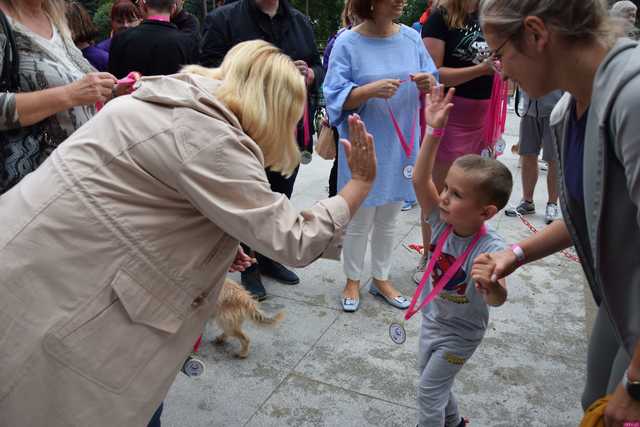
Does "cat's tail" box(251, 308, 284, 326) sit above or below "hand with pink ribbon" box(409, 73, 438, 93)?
below

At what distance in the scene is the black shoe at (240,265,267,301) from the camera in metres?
3.97

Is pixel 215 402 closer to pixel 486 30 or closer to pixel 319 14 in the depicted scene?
pixel 486 30

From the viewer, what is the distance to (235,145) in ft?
5.15

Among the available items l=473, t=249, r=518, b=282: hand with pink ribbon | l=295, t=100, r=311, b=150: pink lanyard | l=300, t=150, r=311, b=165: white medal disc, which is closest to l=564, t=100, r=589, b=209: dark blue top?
l=473, t=249, r=518, b=282: hand with pink ribbon

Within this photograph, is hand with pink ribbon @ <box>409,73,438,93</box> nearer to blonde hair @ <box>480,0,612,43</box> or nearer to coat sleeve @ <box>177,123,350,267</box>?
blonde hair @ <box>480,0,612,43</box>

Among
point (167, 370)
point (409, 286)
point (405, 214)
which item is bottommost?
point (405, 214)

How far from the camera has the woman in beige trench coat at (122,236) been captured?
1.55m

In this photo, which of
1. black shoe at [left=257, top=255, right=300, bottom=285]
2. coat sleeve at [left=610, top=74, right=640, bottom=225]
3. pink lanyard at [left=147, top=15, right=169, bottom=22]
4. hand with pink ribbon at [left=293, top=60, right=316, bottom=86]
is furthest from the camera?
black shoe at [left=257, top=255, right=300, bottom=285]

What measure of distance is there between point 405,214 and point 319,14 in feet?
75.6

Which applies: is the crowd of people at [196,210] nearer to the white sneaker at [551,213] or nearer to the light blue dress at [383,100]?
the light blue dress at [383,100]

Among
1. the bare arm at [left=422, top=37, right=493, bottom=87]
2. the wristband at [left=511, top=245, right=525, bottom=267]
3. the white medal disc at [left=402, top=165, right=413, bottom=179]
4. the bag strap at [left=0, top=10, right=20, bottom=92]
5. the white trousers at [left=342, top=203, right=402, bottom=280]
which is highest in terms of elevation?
the bag strap at [left=0, top=10, right=20, bottom=92]

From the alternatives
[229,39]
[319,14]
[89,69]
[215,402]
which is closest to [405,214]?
[229,39]

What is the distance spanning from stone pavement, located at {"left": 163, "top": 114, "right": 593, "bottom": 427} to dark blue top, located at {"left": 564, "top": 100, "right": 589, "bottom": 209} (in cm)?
155

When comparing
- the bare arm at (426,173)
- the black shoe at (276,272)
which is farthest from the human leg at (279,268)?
the bare arm at (426,173)
